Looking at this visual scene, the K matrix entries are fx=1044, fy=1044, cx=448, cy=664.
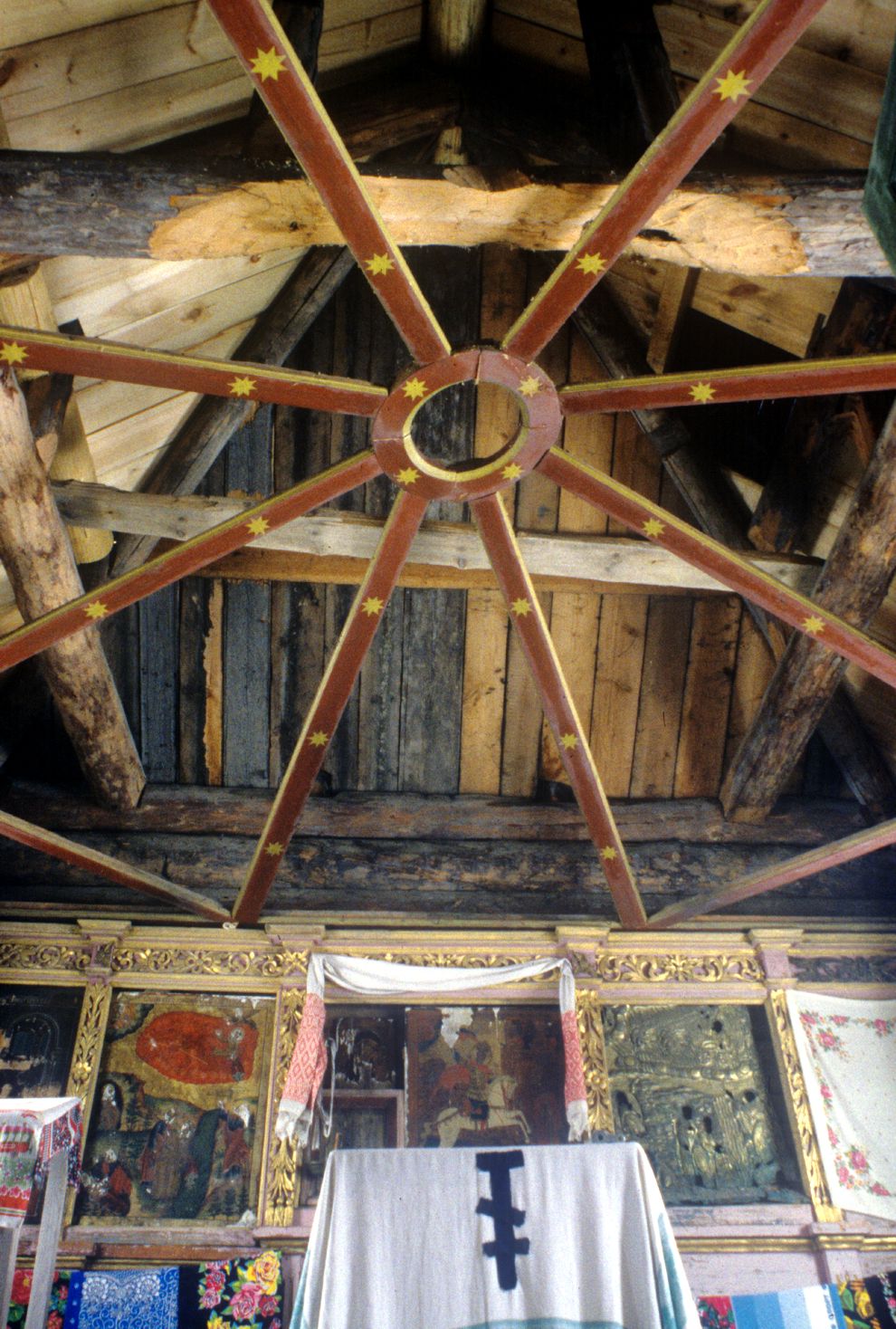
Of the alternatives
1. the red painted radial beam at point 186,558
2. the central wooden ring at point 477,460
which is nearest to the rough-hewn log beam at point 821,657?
the central wooden ring at point 477,460

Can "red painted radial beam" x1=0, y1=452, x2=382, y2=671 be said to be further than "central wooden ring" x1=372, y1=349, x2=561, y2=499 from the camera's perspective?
Yes

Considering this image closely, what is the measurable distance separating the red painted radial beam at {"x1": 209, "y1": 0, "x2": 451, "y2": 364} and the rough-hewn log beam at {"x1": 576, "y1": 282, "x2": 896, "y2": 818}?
188cm

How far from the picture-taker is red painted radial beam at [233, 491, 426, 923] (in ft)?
10.4

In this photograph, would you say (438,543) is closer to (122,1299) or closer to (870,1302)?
(122,1299)

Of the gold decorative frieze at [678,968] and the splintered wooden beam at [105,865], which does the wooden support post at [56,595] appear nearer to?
the splintered wooden beam at [105,865]

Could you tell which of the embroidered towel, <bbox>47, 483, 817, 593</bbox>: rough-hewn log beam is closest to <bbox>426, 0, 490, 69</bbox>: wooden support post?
<bbox>47, 483, 817, 593</bbox>: rough-hewn log beam

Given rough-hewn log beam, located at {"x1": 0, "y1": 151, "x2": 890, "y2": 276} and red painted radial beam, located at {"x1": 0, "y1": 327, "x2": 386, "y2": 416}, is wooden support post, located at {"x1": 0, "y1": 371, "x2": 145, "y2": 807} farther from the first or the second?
rough-hewn log beam, located at {"x1": 0, "y1": 151, "x2": 890, "y2": 276}

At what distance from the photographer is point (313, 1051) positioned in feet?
13.0

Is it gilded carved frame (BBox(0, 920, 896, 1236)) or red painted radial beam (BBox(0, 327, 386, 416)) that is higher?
red painted radial beam (BBox(0, 327, 386, 416))

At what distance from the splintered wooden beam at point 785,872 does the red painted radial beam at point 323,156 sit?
87.7 inches

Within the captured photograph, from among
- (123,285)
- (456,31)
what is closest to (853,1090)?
(123,285)

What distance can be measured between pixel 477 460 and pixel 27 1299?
323 cm

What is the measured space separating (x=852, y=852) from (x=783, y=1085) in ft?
3.76

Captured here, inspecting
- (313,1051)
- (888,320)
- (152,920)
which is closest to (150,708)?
(152,920)
